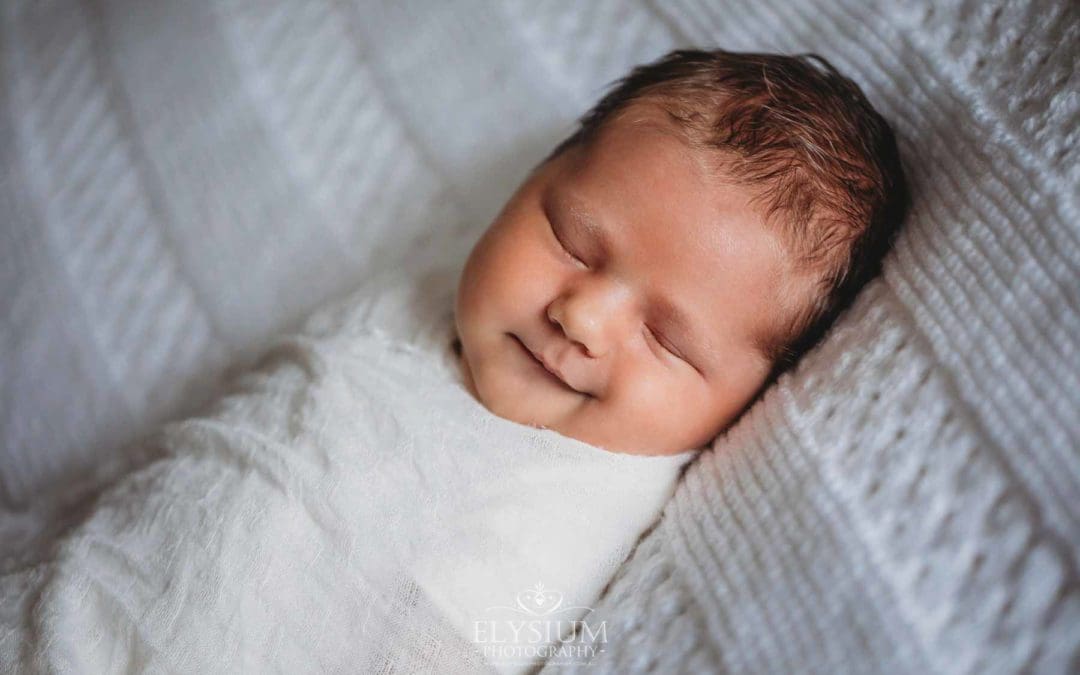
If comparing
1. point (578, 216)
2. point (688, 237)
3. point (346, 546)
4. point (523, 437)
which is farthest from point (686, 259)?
point (346, 546)

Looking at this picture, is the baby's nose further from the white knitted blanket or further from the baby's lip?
the white knitted blanket

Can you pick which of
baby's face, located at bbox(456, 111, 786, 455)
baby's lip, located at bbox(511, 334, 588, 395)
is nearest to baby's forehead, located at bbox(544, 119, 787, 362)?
baby's face, located at bbox(456, 111, 786, 455)

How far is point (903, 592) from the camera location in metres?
0.58

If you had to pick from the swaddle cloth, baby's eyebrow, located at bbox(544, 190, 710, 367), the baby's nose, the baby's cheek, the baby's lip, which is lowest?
the swaddle cloth

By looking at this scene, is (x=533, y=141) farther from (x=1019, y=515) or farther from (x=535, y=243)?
(x=1019, y=515)

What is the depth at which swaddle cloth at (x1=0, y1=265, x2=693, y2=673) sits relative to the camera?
2.48 ft

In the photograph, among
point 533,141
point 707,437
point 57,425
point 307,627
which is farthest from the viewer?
point 533,141

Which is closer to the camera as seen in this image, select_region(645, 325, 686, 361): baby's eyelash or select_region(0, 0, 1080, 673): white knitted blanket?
select_region(0, 0, 1080, 673): white knitted blanket

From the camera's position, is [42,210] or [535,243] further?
[42,210]

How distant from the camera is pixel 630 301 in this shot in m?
0.82

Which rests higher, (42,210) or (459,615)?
(459,615)

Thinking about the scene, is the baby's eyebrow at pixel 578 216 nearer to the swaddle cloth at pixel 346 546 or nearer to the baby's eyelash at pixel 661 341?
the baby's eyelash at pixel 661 341

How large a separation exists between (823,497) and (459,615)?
35cm

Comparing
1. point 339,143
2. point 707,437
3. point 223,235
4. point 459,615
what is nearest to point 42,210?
point 223,235
